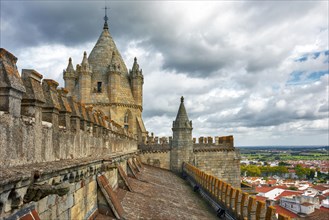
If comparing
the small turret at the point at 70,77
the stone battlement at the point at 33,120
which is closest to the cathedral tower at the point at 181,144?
the small turret at the point at 70,77

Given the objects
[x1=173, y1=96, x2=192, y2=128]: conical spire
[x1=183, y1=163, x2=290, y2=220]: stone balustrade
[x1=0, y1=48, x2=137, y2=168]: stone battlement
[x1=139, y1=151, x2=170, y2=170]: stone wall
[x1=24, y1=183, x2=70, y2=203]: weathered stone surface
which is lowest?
[x1=183, y1=163, x2=290, y2=220]: stone balustrade

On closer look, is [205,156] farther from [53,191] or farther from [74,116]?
[53,191]

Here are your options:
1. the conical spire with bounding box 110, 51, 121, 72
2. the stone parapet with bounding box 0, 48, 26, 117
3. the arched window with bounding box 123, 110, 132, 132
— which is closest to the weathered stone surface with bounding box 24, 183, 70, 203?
the stone parapet with bounding box 0, 48, 26, 117

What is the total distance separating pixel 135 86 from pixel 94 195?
26019 millimetres

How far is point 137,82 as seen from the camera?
114 feet

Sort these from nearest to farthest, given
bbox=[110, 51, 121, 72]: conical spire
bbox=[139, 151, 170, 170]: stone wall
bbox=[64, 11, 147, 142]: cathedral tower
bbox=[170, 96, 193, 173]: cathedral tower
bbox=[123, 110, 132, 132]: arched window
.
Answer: bbox=[170, 96, 193, 173]: cathedral tower
bbox=[139, 151, 170, 170]: stone wall
bbox=[64, 11, 147, 142]: cathedral tower
bbox=[110, 51, 121, 72]: conical spire
bbox=[123, 110, 132, 132]: arched window

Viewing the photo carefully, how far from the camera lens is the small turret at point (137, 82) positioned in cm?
3456

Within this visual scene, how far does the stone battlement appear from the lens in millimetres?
4238

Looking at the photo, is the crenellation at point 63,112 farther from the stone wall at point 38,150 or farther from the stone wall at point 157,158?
the stone wall at point 157,158

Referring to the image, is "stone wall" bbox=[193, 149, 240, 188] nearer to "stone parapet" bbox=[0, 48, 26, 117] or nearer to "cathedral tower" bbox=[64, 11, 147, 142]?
"cathedral tower" bbox=[64, 11, 147, 142]

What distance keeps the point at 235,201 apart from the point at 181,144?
1839 cm

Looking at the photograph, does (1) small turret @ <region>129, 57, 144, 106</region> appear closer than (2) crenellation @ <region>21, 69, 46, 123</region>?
No

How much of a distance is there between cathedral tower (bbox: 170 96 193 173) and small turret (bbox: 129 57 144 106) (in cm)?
538

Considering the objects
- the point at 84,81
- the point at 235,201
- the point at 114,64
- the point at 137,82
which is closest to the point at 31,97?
the point at 235,201
